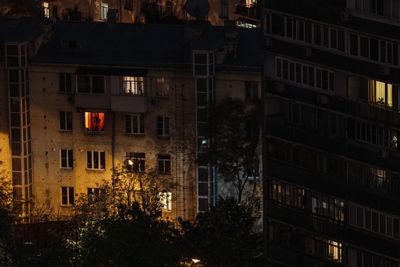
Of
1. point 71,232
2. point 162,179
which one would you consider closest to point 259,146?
point 162,179

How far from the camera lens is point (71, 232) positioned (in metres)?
161

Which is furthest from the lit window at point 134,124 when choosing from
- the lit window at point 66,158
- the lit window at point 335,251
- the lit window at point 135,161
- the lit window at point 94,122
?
the lit window at point 335,251

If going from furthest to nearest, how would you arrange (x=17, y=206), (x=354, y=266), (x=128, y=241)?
(x=17, y=206), (x=128, y=241), (x=354, y=266)

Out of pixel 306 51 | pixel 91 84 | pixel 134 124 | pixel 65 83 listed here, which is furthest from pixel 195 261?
pixel 65 83

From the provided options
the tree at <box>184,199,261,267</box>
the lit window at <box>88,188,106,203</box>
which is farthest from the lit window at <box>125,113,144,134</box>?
the tree at <box>184,199,261,267</box>

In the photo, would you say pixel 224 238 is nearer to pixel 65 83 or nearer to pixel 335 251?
pixel 335 251

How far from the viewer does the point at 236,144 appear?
175 meters

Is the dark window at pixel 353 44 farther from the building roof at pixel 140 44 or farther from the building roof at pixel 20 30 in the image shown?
the building roof at pixel 20 30

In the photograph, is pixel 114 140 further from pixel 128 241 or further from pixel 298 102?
pixel 298 102

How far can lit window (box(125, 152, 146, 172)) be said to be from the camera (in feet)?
588

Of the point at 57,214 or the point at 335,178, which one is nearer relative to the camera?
the point at 335,178

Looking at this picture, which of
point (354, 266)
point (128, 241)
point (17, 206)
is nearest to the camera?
point (354, 266)

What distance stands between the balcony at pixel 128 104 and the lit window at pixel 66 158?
4754mm

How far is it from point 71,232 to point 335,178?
25.8 metres
